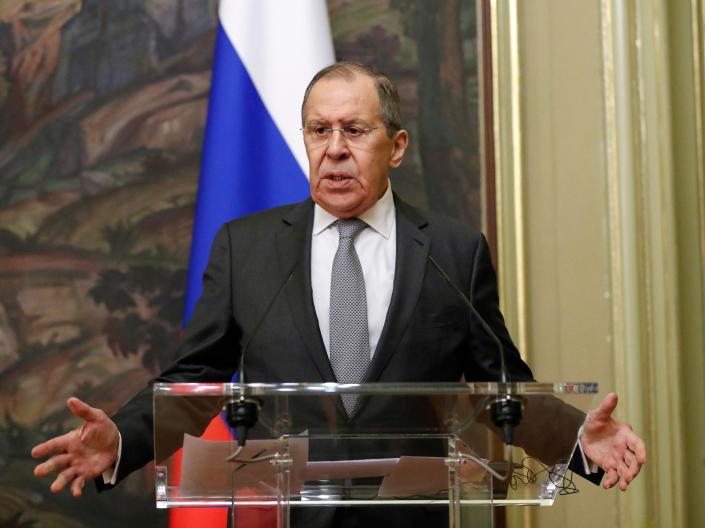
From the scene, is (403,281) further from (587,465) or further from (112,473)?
(112,473)

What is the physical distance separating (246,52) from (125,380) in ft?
4.41

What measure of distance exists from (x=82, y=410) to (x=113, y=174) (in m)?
2.16

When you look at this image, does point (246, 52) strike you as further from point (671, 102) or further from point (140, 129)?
point (671, 102)

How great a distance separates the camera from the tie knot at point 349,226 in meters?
3.20

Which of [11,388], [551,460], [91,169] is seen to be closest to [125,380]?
[11,388]

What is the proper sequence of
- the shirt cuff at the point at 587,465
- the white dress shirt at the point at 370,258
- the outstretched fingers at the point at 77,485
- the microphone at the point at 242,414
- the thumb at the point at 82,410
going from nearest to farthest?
the microphone at the point at 242,414, the thumb at the point at 82,410, the outstretched fingers at the point at 77,485, the shirt cuff at the point at 587,465, the white dress shirt at the point at 370,258

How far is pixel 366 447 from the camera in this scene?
7.24 ft

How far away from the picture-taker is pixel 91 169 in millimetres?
4324

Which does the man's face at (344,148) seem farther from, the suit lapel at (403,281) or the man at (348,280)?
the suit lapel at (403,281)

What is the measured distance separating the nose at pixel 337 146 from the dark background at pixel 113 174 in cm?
128

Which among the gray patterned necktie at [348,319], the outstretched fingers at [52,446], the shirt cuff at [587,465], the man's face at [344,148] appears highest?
the man's face at [344,148]

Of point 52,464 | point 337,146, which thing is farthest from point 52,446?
point 337,146

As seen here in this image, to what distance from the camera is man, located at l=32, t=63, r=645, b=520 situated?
2988mm

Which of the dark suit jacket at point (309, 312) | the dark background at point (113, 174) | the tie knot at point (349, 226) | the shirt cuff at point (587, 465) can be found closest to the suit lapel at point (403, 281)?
the dark suit jacket at point (309, 312)
